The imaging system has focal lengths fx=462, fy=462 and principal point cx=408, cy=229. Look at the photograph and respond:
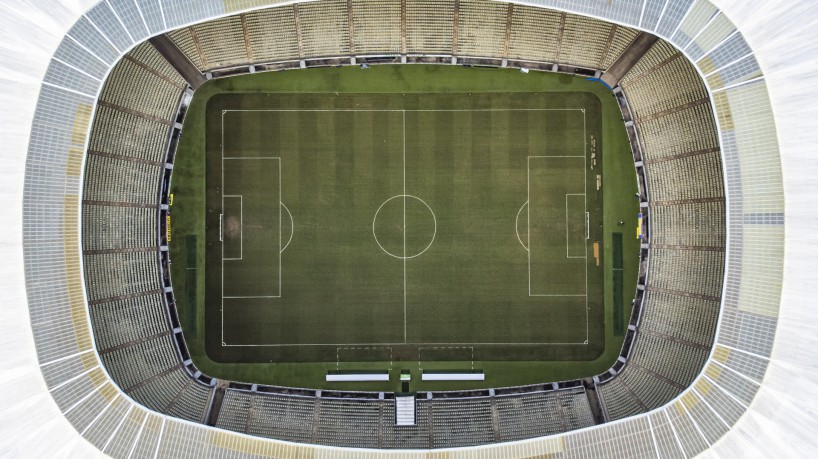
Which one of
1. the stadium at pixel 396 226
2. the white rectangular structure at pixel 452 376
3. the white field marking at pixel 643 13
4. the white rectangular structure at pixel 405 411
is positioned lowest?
the white rectangular structure at pixel 405 411

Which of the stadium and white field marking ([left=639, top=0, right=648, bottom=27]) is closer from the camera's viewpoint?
white field marking ([left=639, top=0, right=648, bottom=27])

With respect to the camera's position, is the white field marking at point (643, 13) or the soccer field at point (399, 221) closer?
the white field marking at point (643, 13)

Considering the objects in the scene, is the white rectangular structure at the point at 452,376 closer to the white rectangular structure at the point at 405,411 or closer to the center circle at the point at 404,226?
the white rectangular structure at the point at 405,411

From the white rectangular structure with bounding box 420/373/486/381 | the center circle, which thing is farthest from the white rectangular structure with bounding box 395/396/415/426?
the center circle

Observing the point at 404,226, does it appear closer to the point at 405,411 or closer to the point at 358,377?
the point at 358,377

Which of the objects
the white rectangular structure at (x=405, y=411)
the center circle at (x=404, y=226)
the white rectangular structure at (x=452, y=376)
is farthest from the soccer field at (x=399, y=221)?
the white rectangular structure at (x=405, y=411)

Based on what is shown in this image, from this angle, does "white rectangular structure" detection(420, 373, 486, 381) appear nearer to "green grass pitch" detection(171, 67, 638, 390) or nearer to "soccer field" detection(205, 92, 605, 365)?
"green grass pitch" detection(171, 67, 638, 390)
